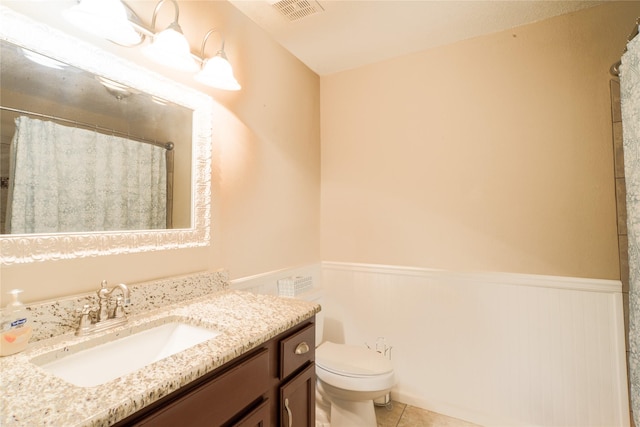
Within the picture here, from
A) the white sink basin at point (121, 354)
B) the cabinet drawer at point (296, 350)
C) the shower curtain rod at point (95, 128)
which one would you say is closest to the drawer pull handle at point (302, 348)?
the cabinet drawer at point (296, 350)

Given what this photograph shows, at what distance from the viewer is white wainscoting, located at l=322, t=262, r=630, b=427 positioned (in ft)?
5.18

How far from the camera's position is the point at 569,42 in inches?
66.4

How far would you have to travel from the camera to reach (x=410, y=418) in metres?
1.88

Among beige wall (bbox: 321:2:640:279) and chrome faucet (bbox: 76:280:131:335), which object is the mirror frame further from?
beige wall (bbox: 321:2:640:279)

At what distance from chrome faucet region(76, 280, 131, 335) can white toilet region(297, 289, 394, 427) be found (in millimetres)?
1058

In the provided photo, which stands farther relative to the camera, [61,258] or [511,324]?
[511,324]

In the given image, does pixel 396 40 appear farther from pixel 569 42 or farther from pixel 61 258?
pixel 61 258

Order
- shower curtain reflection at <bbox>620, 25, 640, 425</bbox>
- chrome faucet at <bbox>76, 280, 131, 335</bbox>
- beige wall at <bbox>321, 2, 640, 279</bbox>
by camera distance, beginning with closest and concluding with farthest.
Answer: chrome faucet at <bbox>76, 280, 131, 335</bbox>, shower curtain reflection at <bbox>620, 25, 640, 425</bbox>, beige wall at <bbox>321, 2, 640, 279</bbox>

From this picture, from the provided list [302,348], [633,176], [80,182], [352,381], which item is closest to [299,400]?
[302,348]

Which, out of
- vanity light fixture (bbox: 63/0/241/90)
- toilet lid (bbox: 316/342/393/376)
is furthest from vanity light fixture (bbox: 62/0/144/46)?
toilet lid (bbox: 316/342/393/376)

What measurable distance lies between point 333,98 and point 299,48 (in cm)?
47

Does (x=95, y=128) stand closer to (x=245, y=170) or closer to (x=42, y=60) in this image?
(x=42, y=60)

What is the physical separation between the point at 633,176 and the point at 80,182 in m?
2.06

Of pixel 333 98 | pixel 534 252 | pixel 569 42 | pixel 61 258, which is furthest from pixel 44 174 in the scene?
pixel 569 42
